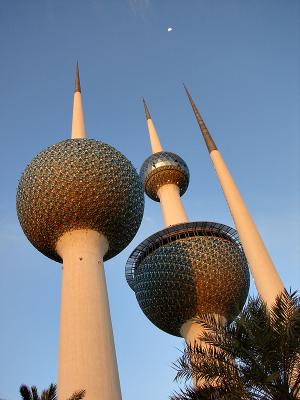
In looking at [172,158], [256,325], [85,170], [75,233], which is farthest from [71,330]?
[172,158]

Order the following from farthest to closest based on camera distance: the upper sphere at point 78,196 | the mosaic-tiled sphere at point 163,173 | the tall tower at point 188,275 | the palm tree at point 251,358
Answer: the mosaic-tiled sphere at point 163,173
the tall tower at point 188,275
the upper sphere at point 78,196
the palm tree at point 251,358

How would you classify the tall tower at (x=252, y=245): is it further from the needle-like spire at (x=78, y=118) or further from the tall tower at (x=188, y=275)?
the tall tower at (x=188, y=275)

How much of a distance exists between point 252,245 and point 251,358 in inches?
260

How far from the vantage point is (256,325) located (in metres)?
9.51

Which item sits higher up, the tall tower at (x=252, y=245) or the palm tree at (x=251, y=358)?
the tall tower at (x=252, y=245)

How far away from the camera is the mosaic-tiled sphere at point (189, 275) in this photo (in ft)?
115

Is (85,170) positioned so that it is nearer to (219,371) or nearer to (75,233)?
(75,233)

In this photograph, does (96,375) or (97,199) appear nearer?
(96,375)

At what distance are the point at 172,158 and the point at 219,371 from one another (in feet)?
127

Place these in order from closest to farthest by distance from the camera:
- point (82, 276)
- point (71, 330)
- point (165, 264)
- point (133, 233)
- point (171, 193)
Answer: point (71, 330) < point (82, 276) < point (133, 233) < point (165, 264) < point (171, 193)

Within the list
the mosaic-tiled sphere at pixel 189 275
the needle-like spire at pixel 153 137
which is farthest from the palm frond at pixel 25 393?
the needle-like spire at pixel 153 137

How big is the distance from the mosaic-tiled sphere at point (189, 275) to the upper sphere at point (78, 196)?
30.9ft

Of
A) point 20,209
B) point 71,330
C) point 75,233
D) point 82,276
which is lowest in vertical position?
point 71,330

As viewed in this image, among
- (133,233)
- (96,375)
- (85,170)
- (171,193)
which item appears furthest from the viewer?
(171,193)
